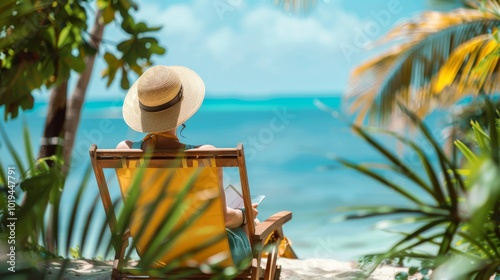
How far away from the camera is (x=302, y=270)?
410 cm

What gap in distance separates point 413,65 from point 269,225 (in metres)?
6.07

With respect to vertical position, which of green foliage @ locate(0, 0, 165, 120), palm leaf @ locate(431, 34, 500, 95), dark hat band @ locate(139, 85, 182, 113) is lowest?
dark hat band @ locate(139, 85, 182, 113)

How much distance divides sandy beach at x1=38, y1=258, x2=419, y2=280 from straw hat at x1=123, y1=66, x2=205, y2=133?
95 centimetres

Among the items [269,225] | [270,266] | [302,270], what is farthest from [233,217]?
[302,270]

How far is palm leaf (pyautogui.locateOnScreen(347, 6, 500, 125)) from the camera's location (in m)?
8.35

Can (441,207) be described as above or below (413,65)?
below

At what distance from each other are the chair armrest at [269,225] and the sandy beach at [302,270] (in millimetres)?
586

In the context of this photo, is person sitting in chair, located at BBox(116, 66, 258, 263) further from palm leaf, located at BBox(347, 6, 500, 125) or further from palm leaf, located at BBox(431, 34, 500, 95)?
palm leaf, located at BBox(347, 6, 500, 125)

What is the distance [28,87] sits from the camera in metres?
4.06

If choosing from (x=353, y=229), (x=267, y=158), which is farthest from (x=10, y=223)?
(x=267, y=158)

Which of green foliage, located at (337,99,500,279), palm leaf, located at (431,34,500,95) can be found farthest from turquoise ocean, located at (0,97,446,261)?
palm leaf, located at (431,34,500,95)

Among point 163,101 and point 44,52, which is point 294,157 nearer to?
point 44,52

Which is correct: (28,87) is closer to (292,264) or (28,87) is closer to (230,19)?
(292,264)

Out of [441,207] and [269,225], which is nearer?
[441,207]
